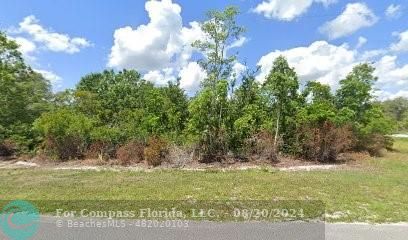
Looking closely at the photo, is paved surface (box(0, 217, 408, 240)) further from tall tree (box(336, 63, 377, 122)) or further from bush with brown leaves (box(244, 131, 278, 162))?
tall tree (box(336, 63, 377, 122))

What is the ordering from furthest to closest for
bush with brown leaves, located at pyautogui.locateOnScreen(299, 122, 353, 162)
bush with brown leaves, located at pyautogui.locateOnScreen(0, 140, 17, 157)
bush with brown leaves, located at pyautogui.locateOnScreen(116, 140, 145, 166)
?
1. bush with brown leaves, located at pyautogui.locateOnScreen(0, 140, 17, 157)
2. bush with brown leaves, located at pyautogui.locateOnScreen(299, 122, 353, 162)
3. bush with brown leaves, located at pyautogui.locateOnScreen(116, 140, 145, 166)

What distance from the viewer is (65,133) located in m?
14.9

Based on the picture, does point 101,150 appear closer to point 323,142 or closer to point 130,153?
point 130,153

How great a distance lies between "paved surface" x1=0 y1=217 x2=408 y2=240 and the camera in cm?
521

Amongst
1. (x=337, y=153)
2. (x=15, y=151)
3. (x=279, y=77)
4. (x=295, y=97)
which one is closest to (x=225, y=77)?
(x=279, y=77)

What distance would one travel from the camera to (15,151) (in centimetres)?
1748

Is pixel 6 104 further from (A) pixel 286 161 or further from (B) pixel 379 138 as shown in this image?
(B) pixel 379 138

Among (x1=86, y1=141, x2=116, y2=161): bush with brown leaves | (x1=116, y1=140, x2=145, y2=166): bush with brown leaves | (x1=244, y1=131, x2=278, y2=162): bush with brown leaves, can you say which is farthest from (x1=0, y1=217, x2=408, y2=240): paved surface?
(x1=86, y1=141, x2=116, y2=161): bush with brown leaves

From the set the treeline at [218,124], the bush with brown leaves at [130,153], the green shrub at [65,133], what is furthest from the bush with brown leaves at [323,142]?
the green shrub at [65,133]

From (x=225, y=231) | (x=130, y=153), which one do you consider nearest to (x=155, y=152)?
(x=130, y=153)

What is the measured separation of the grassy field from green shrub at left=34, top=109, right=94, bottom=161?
9.53 ft

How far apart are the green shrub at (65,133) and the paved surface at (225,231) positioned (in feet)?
31.0

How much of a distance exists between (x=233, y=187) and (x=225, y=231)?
334 cm

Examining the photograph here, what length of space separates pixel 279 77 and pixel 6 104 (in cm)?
1490
